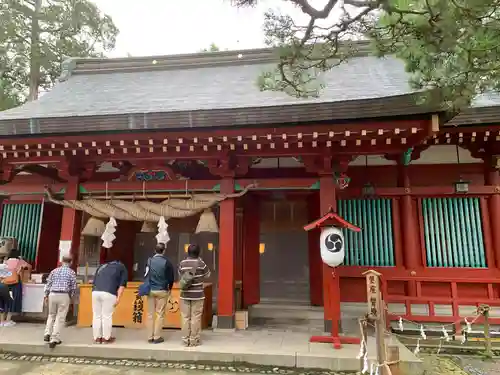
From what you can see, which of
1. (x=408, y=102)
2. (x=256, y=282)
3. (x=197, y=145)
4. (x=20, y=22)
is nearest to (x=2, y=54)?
(x=20, y=22)

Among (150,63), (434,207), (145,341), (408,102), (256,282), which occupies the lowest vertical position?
(145,341)

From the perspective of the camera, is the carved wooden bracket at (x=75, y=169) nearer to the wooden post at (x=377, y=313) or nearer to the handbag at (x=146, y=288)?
the handbag at (x=146, y=288)

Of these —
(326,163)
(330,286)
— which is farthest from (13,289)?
(326,163)

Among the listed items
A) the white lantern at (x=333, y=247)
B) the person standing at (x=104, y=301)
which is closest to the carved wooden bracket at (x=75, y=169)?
the person standing at (x=104, y=301)

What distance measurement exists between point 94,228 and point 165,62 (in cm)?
730

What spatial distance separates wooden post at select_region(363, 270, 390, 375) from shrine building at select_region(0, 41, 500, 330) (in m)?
1.72

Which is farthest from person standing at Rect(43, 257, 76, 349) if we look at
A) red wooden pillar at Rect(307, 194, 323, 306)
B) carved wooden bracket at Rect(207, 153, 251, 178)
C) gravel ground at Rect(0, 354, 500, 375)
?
red wooden pillar at Rect(307, 194, 323, 306)

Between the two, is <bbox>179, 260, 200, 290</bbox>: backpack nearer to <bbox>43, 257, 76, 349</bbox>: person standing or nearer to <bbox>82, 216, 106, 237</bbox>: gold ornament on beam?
<bbox>43, 257, 76, 349</bbox>: person standing

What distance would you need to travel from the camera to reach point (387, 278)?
669cm

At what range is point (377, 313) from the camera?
13.0ft

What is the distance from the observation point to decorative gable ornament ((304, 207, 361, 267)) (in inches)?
227

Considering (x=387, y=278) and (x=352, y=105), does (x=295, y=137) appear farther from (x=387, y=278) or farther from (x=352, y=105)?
(x=387, y=278)

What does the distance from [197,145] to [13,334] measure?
4535 millimetres

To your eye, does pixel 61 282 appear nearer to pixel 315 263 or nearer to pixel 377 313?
pixel 377 313
